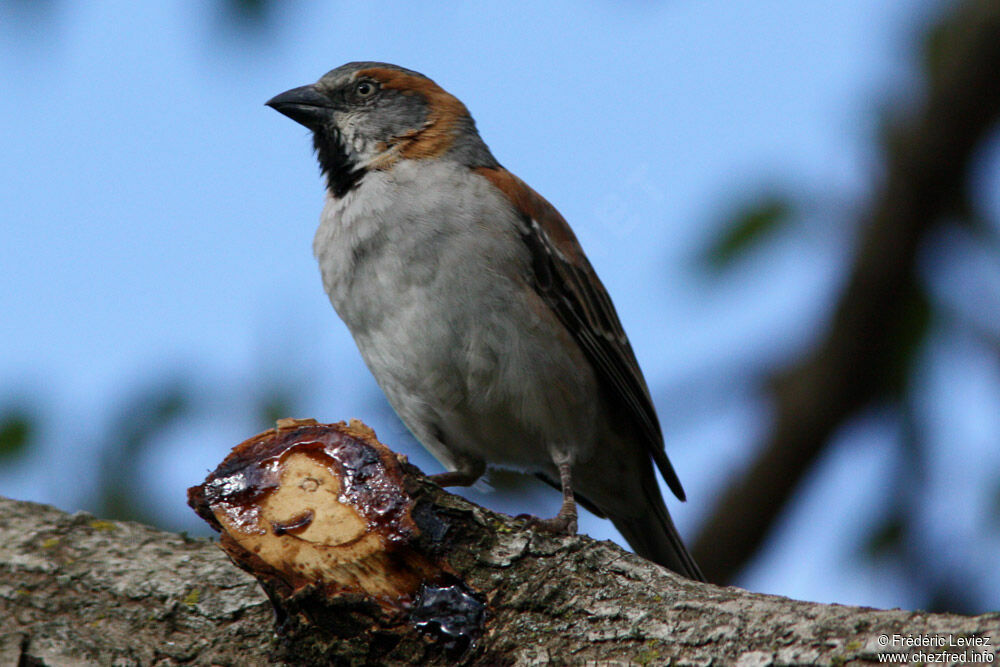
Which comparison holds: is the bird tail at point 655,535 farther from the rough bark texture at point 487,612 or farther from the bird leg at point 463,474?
the rough bark texture at point 487,612

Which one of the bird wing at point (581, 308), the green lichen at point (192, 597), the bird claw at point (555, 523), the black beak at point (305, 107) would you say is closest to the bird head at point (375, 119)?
the black beak at point (305, 107)

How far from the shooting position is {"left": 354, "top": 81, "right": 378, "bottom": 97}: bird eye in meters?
6.11

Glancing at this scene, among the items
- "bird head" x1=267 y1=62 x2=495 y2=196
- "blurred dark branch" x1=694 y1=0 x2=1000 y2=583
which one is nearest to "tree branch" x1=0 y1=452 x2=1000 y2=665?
"blurred dark branch" x1=694 y1=0 x2=1000 y2=583

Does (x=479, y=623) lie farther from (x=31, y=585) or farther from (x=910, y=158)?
(x=910, y=158)

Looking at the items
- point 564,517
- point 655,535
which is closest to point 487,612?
point 564,517

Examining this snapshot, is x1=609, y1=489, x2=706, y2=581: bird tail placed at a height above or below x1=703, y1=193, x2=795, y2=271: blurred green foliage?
below

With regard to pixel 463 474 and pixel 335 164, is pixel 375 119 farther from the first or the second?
pixel 463 474

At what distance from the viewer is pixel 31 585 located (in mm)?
3693

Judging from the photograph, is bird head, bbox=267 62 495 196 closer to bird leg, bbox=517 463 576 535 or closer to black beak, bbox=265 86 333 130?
black beak, bbox=265 86 333 130

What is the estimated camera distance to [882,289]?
4508 millimetres

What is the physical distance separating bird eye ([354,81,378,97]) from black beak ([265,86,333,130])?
0.56 ft

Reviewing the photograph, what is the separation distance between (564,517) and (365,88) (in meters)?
2.84

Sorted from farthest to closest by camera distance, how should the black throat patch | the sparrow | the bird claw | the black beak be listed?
the black beak < the black throat patch < the sparrow < the bird claw

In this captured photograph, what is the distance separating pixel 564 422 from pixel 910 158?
1.96 meters
